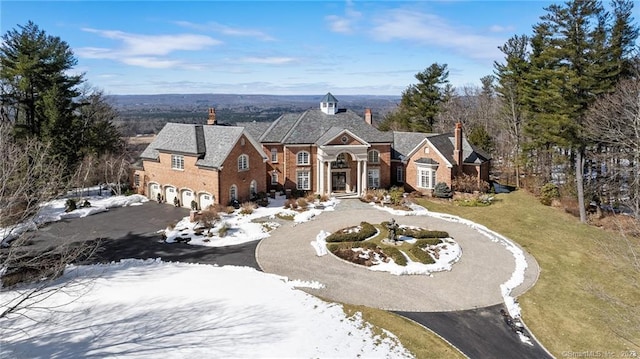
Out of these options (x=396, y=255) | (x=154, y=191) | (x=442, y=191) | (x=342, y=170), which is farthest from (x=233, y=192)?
(x=442, y=191)

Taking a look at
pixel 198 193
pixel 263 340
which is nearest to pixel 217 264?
pixel 263 340

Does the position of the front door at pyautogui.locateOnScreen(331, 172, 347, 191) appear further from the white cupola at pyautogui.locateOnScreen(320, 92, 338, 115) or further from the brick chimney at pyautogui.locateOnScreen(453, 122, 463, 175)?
the brick chimney at pyautogui.locateOnScreen(453, 122, 463, 175)

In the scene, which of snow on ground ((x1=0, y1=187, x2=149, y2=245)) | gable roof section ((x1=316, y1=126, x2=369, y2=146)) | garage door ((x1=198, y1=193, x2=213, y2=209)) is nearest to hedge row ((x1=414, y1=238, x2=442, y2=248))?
gable roof section ((x1=316, y1=126, x2=369, y2=146))

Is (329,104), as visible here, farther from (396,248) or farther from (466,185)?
(396,248)

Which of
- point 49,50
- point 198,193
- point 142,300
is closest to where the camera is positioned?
point 142,300

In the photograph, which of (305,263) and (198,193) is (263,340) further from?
(198,193)
